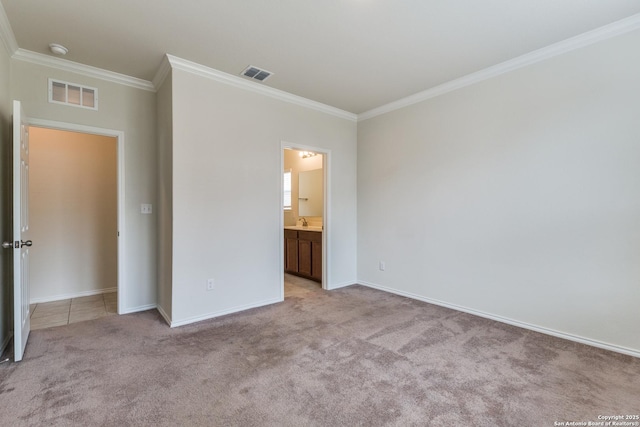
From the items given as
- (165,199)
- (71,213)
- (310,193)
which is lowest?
(71,213)

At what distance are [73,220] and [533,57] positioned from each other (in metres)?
5.64

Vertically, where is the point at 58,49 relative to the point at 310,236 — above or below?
above

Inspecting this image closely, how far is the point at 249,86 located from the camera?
345 cm

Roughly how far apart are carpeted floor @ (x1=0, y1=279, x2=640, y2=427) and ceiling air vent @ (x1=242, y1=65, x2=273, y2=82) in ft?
8.58

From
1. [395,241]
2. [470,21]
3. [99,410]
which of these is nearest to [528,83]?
[470,21]

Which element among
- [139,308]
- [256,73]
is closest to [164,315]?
[139,308]

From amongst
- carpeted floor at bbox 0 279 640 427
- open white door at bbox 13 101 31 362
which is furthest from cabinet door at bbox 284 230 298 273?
open white door at bbox 13 101 31 362

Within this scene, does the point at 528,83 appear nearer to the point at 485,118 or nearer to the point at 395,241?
the point at 485,118

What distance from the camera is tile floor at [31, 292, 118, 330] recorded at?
3090 millimetres

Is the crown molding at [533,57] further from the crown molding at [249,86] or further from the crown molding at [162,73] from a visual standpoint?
the crown molding at [162,73]

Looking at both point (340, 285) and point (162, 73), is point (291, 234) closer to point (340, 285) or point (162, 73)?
point (340, 285)

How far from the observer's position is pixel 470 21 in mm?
2352

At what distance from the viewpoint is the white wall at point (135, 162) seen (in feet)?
10.3

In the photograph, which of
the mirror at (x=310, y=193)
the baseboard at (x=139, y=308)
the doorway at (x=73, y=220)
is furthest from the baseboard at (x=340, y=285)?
the doorway at (x=73, y=220)
